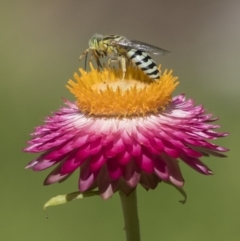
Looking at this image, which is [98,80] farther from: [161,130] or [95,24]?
[95,24]

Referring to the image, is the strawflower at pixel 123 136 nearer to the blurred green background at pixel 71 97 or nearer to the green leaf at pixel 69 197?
the green leaf at pixel 69 197

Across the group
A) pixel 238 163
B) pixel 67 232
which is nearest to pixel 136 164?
pixel 67 232

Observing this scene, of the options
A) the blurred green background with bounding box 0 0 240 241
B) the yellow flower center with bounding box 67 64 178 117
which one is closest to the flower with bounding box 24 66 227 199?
the yellow flower center with bounding box 67 64 178 117

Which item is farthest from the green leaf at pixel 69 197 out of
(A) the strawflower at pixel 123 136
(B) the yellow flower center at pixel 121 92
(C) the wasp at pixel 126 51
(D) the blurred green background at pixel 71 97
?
(D) the blurred green background at pixel 71 97

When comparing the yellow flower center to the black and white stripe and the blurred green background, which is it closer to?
the black and white stripe

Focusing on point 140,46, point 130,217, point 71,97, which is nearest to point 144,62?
point 140,46
